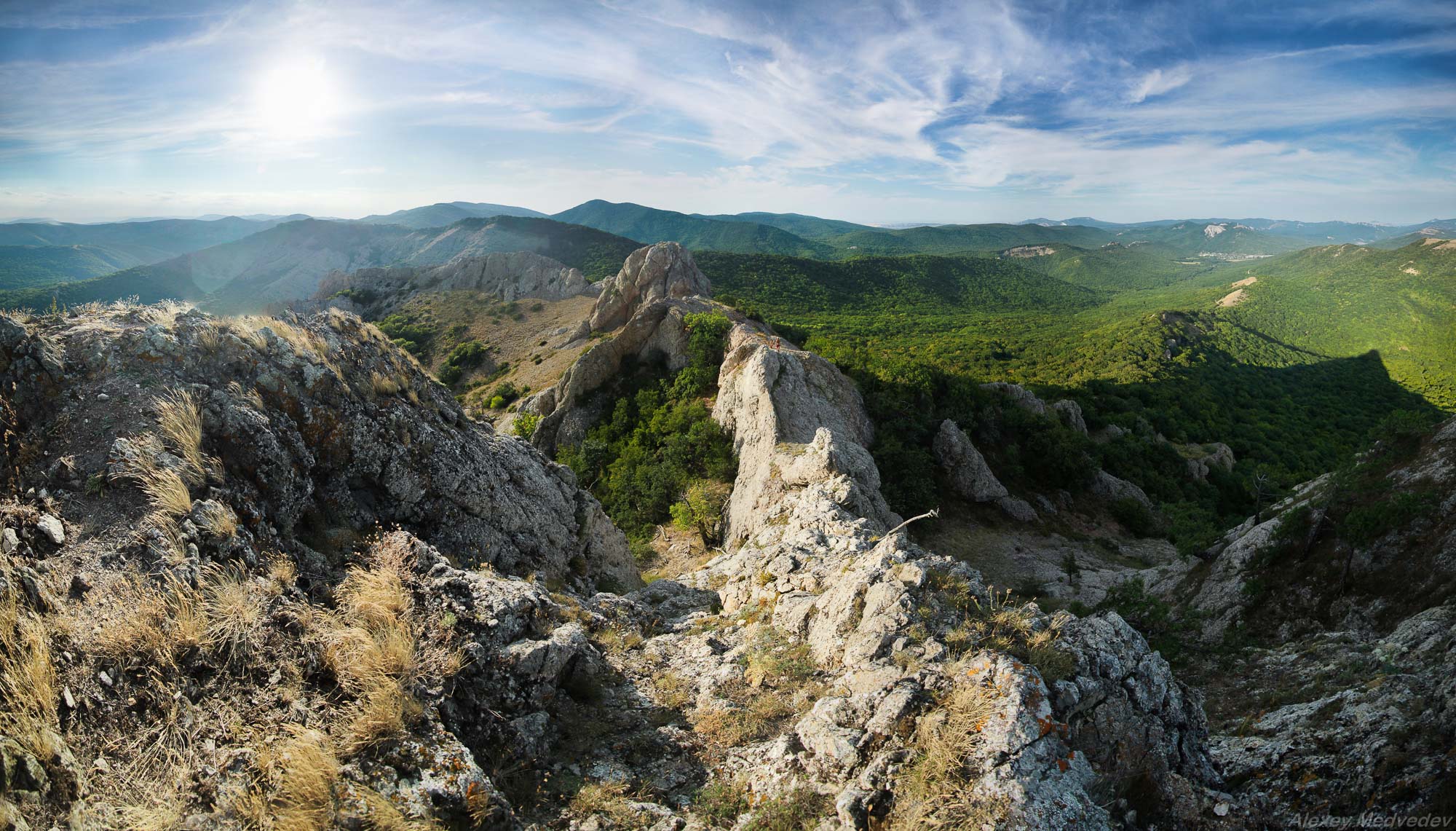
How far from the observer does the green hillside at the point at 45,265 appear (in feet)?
498

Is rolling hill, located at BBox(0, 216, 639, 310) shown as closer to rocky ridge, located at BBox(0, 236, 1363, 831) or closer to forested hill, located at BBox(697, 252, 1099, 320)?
forested hill, located at BBox(697, 252, 1099, 320)

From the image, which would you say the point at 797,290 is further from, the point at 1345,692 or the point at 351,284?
the point at 1345,692

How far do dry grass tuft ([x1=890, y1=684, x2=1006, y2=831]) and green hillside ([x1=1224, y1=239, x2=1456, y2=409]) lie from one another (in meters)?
114

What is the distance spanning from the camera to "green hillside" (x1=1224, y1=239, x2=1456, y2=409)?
93.8 metres

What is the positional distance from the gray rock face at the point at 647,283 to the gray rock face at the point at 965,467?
26.3 meters

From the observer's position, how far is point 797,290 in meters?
123

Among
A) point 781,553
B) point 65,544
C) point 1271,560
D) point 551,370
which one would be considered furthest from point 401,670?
point 551,370

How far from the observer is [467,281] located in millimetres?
83250

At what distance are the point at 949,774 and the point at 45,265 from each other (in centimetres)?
28568

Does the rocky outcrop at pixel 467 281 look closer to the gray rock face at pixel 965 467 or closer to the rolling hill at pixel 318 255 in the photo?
the rolling hill at pixel 318 255

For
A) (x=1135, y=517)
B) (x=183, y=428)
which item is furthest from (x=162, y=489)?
(x=1135, y=517)

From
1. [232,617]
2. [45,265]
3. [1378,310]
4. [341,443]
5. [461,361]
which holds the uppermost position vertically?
[45,265]

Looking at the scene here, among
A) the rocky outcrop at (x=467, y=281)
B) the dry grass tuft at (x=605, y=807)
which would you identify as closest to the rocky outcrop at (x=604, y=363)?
the dry grass tuft at (x=605, y=807)

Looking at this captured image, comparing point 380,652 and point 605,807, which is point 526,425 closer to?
point 380,652
